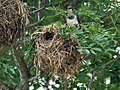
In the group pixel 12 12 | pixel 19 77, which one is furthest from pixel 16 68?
pixel 12 12

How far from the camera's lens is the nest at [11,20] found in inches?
111

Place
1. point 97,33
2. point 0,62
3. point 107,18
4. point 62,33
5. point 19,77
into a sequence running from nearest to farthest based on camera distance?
1. point 62,33
2. point 97,33
3. point 0,62
4. point 107,18
5. point 19,77

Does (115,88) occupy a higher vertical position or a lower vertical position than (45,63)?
lower

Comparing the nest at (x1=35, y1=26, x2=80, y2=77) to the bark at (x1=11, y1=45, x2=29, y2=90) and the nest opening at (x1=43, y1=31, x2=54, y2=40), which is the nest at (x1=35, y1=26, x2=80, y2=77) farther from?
the bark at (x1=11, y1=45, x2=29, y2=90)

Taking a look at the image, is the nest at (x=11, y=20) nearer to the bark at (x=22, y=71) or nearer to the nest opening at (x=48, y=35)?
the nest opening at (x=48, y=35)

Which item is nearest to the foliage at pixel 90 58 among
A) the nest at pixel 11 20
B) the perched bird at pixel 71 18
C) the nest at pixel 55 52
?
the perched bird at pixel 71 18

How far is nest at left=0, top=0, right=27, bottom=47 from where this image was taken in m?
2.82

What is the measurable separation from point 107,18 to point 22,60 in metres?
0.79

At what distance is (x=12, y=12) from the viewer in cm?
286

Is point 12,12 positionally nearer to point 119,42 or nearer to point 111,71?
point 119,42

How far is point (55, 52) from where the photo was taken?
8.75 ft

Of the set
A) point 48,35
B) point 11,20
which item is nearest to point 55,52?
point 48,35

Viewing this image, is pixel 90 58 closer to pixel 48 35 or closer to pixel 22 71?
pixel 22 71

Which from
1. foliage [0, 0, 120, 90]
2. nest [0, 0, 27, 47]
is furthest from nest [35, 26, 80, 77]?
foliage [0, 0, 120, 90]
